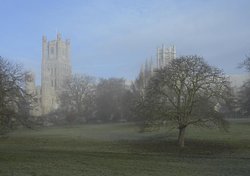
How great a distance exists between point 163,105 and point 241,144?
880 centimetres

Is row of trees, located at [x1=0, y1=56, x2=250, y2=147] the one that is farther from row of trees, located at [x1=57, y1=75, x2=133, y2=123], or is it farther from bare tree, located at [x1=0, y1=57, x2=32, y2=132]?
row of trees, located at [x1=57, y1=75, x2=133, y2=123]

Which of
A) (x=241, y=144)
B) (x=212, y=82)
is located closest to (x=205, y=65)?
(x=212, y=82)

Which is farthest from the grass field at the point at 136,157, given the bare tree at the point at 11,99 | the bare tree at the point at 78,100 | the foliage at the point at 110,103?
the bare tree at the point at 78,100

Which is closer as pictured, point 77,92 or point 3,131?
point 3,131

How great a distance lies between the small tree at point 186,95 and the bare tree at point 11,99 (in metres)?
12.6

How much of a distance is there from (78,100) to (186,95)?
258 feet

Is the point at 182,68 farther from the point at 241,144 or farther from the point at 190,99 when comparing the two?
the point at 241,144

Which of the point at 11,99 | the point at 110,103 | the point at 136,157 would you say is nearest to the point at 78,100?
the point at 110,103

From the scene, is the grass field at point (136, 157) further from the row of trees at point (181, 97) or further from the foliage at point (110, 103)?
the foliage at point (110, 103)

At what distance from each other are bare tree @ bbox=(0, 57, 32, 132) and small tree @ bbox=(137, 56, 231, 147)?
12.6 m

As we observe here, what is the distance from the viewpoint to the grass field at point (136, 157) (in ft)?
65.9

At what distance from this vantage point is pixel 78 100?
118875mm

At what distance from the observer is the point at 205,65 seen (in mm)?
42344

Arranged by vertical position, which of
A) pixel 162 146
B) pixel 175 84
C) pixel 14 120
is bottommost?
pixel 162 146
